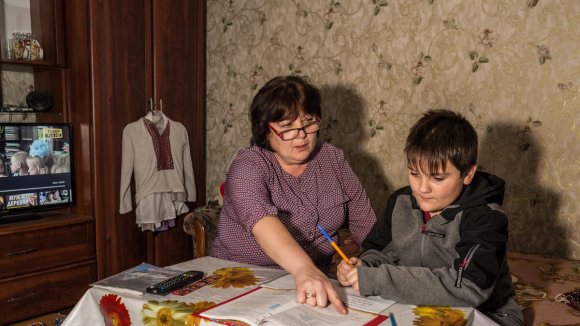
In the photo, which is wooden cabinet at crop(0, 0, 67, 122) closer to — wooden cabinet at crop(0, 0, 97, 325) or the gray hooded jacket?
wooden cabinet at crop(0, 0, 97, 325)

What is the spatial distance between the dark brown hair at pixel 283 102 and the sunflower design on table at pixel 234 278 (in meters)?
0.43

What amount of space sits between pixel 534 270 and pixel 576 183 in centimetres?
47

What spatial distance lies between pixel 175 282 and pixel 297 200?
50cm

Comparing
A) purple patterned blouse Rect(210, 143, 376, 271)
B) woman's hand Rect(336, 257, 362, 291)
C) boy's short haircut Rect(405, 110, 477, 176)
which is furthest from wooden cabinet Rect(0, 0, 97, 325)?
boy's short haircut Rect(405, 110, 477, 176)

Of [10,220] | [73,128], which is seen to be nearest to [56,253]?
[10,220]

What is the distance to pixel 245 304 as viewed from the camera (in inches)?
39.4

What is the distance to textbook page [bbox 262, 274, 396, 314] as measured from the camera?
3.34 feet

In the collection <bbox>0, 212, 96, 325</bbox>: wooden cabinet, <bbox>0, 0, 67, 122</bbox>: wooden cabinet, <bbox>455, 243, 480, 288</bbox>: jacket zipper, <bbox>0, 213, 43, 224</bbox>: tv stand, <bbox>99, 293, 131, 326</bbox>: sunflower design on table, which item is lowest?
<bbox>0, 212, 96, 325</bbox>: wooden cabinet

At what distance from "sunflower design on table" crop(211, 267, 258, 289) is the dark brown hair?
16.8 inches

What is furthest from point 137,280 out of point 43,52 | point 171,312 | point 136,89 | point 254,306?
point 43,52

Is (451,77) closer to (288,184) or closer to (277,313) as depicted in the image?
(288,184)

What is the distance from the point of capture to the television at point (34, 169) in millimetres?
2520

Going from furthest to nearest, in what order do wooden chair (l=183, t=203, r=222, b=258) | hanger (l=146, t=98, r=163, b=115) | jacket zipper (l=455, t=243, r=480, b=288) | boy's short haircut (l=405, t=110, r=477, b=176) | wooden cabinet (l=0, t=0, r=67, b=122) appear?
hanger (l=146, t=98, r=163, b=115), wooden cabinet (l=0, t=0, r=67, b=122), wooden chair (l=183, t=203, r=222, b=258), boy's short haircut (l=405, t=110, r=477, b=176), jacket zipper (l=455, t=243, r=480, b=288)

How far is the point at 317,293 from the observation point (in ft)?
3.32
